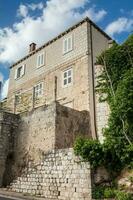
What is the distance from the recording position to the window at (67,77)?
736 inches

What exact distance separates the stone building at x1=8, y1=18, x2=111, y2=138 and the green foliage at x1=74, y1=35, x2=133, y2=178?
11.8 ft

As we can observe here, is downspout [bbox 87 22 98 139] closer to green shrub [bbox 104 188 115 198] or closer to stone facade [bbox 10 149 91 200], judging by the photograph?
stone facade [bbox 10 149 91 200]

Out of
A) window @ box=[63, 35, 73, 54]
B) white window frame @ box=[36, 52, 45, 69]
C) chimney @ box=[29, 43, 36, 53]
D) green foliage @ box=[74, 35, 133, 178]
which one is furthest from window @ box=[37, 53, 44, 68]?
green foliage @ box=[74, 35, 133, 178]

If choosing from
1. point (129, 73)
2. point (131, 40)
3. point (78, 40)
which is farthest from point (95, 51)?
point (129, 73)

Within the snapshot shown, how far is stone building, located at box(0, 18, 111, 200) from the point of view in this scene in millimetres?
11078

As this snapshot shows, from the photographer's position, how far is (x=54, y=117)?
14188 millimetres

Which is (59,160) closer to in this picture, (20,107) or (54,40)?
(20,107)

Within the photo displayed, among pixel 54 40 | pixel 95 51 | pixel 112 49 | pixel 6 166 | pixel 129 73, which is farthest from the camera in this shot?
pixel 54 40

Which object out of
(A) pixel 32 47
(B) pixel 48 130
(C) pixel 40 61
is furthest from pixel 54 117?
(A) pixel 32 47

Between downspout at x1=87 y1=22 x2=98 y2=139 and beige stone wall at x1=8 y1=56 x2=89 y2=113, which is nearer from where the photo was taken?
downspout at x1=87 y1=22 x2=98 y2=139

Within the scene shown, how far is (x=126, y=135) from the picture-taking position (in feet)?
35.8

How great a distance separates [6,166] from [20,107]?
549 cm

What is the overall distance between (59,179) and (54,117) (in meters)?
4.07

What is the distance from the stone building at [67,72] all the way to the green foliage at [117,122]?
3.59 m
